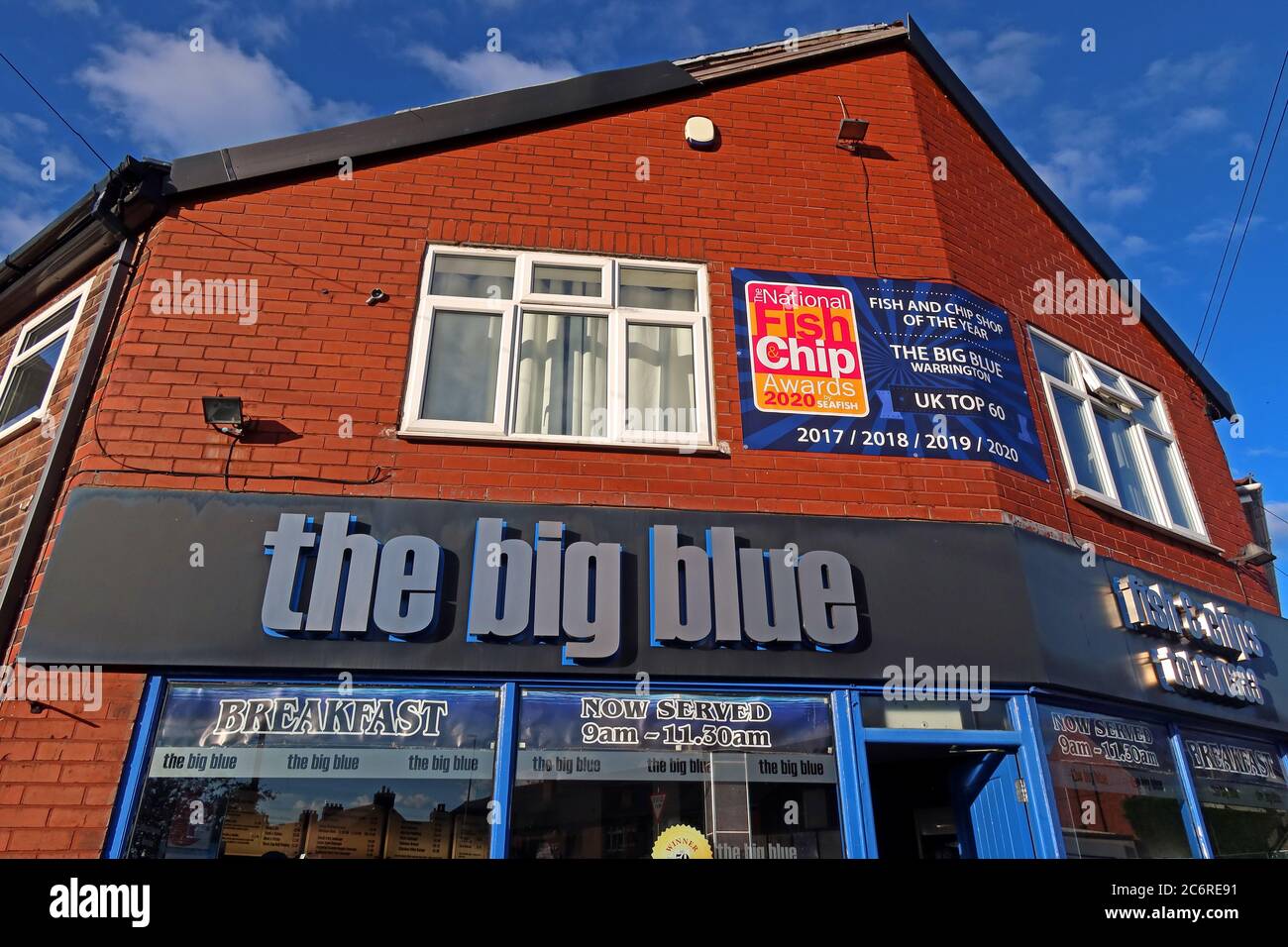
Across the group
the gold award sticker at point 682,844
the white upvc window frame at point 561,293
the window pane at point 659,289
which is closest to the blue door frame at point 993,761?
the gold award sticker at point 682,844

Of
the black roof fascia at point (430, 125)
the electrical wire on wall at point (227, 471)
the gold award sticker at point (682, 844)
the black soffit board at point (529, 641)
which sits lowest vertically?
the gold award sticker at point (682, 844)

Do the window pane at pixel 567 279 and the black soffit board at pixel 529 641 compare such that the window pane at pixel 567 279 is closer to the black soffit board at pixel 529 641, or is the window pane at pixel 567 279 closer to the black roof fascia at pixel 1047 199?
the black soffit board at pixel 529 641

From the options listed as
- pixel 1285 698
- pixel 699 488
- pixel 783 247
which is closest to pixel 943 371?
pixel 783 247

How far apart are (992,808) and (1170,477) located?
14.1 ft

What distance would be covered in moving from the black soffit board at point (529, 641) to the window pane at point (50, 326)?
2555mm

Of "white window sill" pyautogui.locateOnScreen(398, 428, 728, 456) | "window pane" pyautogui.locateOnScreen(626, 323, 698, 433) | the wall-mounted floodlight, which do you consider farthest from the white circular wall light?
"white window sill" pyautogui.locateOnScreen(398, 428, 728, 456)

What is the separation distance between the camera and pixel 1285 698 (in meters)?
7.36

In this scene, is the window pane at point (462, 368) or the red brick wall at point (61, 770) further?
the window pane at point (462, 368)

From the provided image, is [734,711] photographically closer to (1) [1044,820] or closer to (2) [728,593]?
(2) [728,593]

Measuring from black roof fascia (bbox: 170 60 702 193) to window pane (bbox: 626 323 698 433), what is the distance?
2.22 m

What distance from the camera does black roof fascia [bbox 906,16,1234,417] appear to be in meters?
8.62

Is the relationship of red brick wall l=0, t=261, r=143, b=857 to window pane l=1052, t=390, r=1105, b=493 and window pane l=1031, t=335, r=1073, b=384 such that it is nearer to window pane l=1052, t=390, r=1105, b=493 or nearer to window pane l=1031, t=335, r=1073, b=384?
window pane l=1052, t=390, r=1105, b=493

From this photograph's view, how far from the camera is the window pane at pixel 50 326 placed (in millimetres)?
7164
